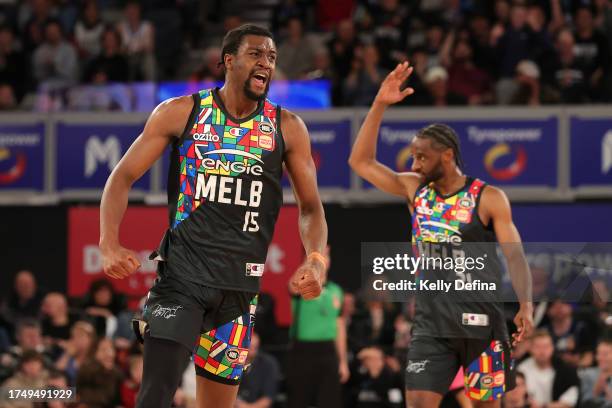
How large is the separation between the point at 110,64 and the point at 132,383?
20.8ft

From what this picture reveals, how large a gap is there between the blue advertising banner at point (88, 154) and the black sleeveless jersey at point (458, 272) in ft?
24.4

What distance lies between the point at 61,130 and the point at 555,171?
19.1 feet

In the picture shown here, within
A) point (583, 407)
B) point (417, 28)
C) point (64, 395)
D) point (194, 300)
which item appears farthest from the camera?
point (417, 28)

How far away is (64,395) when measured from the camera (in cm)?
688

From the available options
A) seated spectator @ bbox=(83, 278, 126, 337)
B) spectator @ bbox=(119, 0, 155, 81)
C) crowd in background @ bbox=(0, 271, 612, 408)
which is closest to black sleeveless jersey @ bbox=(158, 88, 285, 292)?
crowd in background @ bbox=(0, 271, 612, 408)

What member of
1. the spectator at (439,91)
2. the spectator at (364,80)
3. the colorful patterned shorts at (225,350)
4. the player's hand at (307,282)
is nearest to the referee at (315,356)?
the spectator at (439,91)

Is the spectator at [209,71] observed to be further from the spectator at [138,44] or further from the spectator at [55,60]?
the spectator at [55,60]

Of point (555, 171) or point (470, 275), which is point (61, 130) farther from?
point (470, 275)

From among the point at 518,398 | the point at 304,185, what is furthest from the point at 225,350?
the point at 518,398

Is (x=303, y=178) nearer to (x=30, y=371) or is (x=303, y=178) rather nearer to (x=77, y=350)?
(x=30, y=371)

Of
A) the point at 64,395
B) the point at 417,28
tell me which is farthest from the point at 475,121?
the point at 64,395

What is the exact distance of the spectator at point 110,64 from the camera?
15320mm

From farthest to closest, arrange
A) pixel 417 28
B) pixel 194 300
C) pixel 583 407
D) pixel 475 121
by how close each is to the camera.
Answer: pixel 417 28 < pixel 475 121 < pixel 583 407 < pixel 194 300

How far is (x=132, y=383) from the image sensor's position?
10180mm
